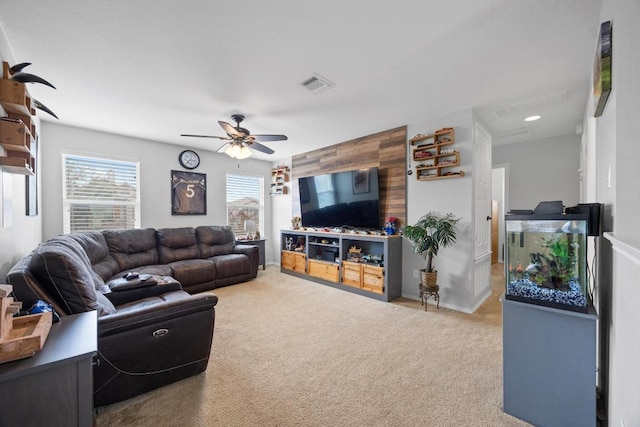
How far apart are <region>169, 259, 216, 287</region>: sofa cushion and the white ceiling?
7.02 feet

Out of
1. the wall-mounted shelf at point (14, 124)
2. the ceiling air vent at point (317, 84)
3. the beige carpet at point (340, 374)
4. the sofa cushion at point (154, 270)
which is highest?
the ceiling air vent at point (317, 84)

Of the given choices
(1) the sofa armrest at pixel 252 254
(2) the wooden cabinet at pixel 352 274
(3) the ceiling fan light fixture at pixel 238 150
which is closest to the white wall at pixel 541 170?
(2) the wooden cabinet at pixel 352 274

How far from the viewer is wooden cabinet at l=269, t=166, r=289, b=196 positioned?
235 inches

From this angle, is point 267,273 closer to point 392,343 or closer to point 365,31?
point 392,343

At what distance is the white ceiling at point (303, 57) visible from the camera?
1.67 metres

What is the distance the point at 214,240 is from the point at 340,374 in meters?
Result: 3.60

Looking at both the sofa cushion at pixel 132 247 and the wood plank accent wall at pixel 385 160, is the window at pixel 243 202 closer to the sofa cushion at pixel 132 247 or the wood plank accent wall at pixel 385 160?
the sofa cushion at pixel 132 247

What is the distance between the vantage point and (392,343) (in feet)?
8.18

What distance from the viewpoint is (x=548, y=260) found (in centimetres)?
153

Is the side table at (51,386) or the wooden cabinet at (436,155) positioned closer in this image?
the side table at (51,386)

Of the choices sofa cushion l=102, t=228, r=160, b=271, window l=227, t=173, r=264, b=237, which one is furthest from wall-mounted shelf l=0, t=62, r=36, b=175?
window l=227, t=173, r=264, b=237

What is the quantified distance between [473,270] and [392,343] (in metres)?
1.56

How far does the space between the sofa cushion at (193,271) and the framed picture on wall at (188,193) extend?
118cm

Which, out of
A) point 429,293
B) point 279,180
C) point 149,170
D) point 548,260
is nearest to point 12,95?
point 149,170
